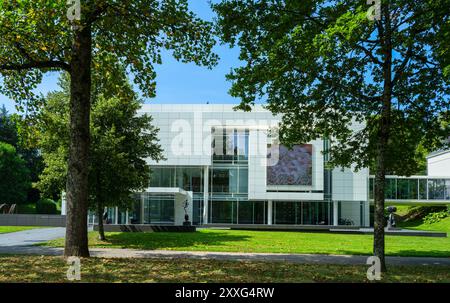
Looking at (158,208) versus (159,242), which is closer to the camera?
(159,242)

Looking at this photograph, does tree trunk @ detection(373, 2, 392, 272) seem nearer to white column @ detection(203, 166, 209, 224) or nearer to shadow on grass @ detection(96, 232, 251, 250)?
shadow on grass @ detection(96, 232, 251, 250)

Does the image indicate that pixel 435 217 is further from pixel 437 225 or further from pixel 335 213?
pixel 437 225

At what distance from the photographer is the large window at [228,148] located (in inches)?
1982

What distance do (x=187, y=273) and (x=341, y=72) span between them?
818 centimetres

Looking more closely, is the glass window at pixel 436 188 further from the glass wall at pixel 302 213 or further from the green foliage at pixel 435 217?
the green foliage at pixel 435 217

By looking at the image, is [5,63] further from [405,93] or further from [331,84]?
[405,93]

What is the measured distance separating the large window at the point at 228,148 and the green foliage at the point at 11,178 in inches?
1354

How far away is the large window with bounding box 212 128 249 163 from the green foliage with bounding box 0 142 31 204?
34389 mm

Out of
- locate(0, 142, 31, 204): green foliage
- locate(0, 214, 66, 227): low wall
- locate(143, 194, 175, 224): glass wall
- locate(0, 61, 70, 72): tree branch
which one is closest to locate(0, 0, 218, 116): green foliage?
locate(0, 61, 70, 72): tree branch

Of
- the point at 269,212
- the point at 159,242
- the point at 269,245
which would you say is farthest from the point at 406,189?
the point at 159,242

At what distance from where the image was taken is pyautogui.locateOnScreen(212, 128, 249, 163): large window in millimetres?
50344

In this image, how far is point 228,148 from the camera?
50.8m

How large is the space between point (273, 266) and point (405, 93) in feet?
23.2

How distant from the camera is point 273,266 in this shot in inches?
483
